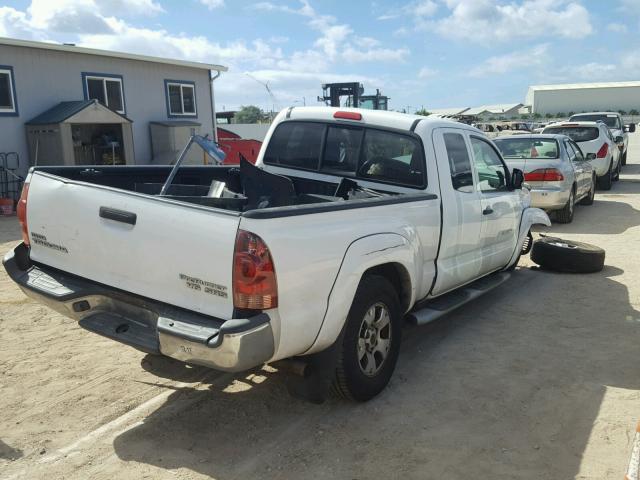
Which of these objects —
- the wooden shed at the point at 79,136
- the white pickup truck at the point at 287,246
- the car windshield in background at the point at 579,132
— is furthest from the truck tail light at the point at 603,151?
the wooden shed at the point at 79,136

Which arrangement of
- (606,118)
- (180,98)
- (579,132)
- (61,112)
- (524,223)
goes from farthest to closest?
(606,118) → (180,98) → (579,132) → (61,112) → (524,223)

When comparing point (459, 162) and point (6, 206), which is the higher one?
point (459, 162)

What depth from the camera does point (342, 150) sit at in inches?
198

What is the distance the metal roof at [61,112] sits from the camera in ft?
46.4

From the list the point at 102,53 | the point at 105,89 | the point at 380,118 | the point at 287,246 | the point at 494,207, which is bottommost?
the point at 494,207

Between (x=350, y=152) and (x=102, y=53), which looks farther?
(x=102, y=53)

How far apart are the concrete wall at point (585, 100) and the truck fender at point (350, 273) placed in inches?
4201

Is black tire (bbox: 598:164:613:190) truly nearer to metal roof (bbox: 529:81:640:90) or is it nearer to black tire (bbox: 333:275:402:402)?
black tire (bbox: 333:275:402:402)

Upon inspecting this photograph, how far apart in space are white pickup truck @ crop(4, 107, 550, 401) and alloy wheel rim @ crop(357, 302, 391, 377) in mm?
11

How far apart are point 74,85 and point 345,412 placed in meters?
14.7

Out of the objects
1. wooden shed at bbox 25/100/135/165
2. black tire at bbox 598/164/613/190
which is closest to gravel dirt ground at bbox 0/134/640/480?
wooden shed at bbox 25/100/135/165

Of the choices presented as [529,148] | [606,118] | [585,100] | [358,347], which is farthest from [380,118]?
[585,100]

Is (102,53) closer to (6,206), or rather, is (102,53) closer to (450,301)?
(6,206)

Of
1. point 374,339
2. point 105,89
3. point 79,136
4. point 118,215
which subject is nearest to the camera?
point 118,215
